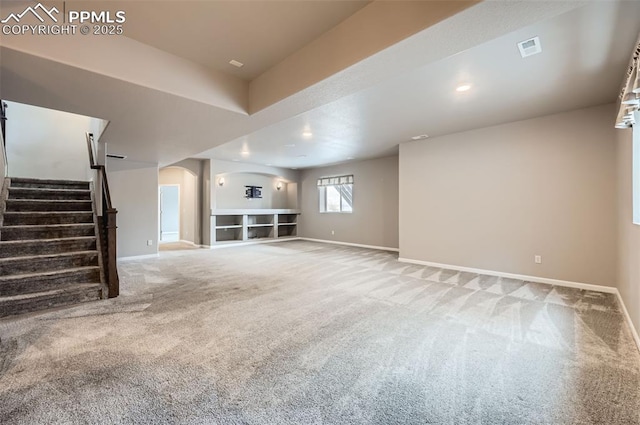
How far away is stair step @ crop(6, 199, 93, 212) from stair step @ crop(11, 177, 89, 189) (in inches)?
38.5

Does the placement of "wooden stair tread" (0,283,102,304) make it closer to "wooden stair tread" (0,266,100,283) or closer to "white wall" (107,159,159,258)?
"wooden stair tread" (0,266,100,283)

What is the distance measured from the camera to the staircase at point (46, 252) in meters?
3.29

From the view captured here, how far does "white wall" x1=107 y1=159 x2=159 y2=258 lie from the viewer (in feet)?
20.9

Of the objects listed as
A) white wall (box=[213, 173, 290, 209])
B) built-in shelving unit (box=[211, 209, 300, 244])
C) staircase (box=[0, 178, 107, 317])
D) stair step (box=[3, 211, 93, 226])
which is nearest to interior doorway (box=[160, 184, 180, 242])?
built-in shelving unit (box=[211, 209, 300, 244])

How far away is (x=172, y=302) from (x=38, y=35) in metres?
2.91

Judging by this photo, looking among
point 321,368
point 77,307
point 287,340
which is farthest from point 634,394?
point 77,307

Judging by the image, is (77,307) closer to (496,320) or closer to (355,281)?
(355,281)

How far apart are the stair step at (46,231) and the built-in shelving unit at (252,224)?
4.08 m

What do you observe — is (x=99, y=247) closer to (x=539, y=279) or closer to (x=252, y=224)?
(x=252, y=224)

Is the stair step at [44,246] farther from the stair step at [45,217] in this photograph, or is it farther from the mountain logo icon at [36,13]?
the mountain logo icon at [36,13]

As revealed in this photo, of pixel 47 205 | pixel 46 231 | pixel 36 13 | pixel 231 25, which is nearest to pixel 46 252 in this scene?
pixel 46 231

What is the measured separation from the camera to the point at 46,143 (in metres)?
5.86

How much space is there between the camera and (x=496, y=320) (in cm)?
293

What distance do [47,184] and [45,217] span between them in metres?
1.57
